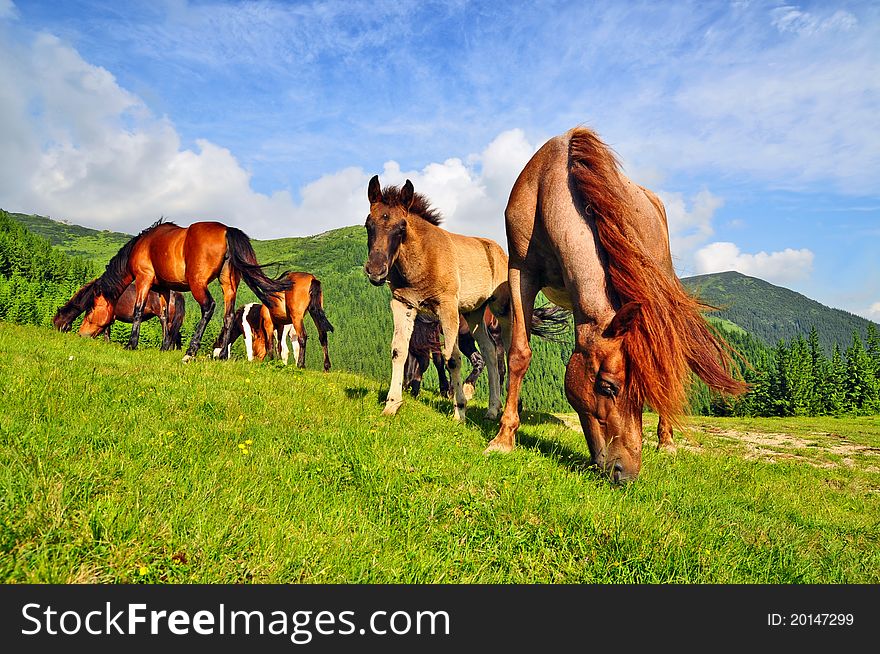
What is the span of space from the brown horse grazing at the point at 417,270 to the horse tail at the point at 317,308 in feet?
34.0

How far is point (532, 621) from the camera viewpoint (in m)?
2.70

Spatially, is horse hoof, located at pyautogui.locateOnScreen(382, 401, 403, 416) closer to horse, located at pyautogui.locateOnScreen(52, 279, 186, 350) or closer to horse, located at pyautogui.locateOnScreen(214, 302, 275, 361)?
horse, located at pyautogui.locateOnScreen(52, 279, 186, 350)

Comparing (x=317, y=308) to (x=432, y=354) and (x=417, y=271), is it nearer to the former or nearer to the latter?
(x=432, y=354)

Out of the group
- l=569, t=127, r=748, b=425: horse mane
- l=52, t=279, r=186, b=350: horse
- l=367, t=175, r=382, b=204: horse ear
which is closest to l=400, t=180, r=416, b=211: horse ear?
l=367, t=175, r=382, b=204: horse ear

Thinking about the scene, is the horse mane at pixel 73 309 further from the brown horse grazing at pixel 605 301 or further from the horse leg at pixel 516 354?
the brown horse grazing at pixel 605 301

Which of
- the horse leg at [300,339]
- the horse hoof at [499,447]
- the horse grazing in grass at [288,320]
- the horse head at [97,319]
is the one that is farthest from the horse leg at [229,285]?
the horse head at [97,319]

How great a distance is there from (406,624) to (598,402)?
3303 millimetres

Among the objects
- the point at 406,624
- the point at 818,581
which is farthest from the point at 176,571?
the point at 818,581

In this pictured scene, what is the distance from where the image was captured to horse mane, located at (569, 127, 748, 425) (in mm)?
4766

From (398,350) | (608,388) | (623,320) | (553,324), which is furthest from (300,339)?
(623,320)

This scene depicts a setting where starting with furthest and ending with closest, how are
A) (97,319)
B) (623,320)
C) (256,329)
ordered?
(256,329) < (97,319) < (623,320)

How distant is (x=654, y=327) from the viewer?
4.79 m

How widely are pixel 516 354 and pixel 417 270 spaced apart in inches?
91.0

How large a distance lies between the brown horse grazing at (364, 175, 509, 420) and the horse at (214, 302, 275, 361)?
14.2 metres
